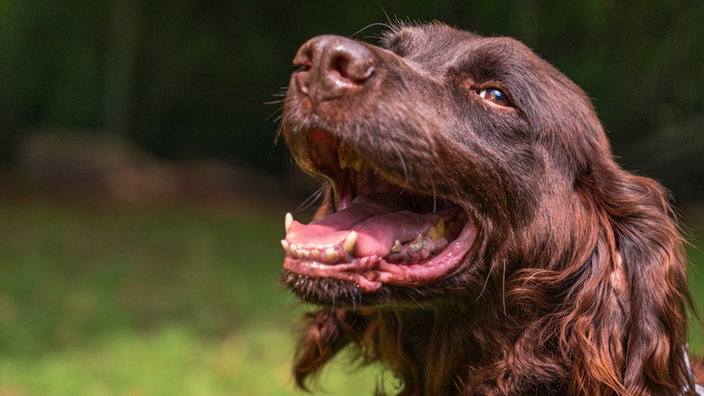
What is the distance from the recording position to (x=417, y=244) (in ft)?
9.82

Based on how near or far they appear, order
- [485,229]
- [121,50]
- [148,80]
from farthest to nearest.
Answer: [148,80] < [121,50] < [485,229]

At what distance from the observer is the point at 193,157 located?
528 inches

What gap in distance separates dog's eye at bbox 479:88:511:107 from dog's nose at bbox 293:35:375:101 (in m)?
0.56

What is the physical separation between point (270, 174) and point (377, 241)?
10608 millimetres

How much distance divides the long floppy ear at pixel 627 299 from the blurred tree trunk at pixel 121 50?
10396 millimetres

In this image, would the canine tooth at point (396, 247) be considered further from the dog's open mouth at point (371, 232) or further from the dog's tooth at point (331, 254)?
the dog's tooth at point (331, 254)

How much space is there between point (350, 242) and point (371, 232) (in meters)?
0.18

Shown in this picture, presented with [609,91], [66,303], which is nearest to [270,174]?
[66,303]

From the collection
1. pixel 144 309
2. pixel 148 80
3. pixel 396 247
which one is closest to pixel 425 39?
pixel 396 247

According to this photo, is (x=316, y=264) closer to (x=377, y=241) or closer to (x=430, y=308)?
(x=377, y=241)

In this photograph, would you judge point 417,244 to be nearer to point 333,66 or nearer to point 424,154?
point 424,154

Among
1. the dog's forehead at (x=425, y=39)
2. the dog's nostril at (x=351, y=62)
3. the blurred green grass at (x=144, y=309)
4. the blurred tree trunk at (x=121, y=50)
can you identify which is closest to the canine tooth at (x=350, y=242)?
the dog's nostril at (x=351, y=62)

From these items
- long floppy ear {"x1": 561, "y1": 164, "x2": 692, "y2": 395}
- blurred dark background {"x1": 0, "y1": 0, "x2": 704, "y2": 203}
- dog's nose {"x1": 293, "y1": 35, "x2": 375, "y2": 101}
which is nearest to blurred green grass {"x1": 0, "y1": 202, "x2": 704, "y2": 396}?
long floppy ear {"x1": 561, "y1": 164, "x2": 692, "y2": 395}

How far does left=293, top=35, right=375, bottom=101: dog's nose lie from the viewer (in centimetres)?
267
